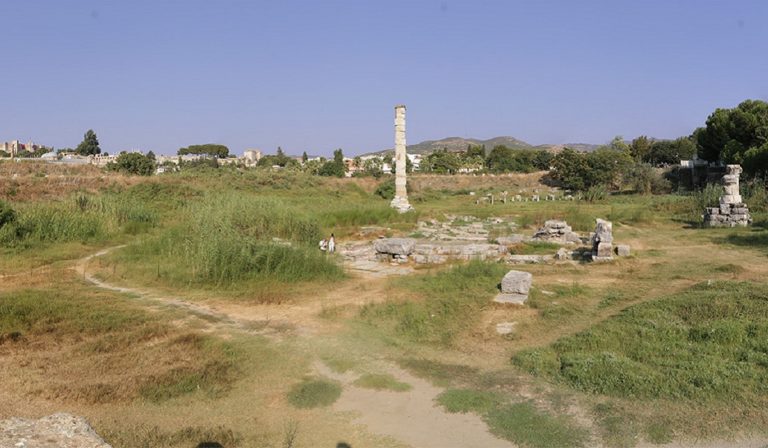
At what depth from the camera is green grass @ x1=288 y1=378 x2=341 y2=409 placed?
618 cm

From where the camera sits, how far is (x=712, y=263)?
1324cm

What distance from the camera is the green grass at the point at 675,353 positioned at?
6.16 m

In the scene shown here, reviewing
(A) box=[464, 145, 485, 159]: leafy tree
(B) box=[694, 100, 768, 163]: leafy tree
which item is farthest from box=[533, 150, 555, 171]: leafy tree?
(B) box=[694, 100, 768, 163]: leafy tree

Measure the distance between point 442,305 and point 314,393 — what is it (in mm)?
3884

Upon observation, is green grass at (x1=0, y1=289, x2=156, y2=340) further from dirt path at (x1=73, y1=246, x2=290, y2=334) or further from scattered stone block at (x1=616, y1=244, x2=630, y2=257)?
scattered stone block at (x1=616, y1=244, x2=630, y2=257)

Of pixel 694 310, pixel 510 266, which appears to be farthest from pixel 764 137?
pixel 694 310

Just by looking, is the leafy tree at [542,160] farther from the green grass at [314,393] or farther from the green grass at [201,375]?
the green grass at [314,393]

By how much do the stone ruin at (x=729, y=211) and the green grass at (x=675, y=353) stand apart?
12.4 meters

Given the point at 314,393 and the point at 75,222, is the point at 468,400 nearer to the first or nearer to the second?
the point at 314,393

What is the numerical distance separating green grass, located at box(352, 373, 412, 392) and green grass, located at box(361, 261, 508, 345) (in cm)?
150

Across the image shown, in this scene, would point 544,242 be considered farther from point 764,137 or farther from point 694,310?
point 764,137

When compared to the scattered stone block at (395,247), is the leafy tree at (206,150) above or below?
above

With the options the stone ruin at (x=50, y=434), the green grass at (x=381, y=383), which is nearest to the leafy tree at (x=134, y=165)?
the green grass at (x=381, y=383)

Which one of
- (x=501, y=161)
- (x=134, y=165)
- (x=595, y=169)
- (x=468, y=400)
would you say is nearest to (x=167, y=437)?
(x=468, y=400)
